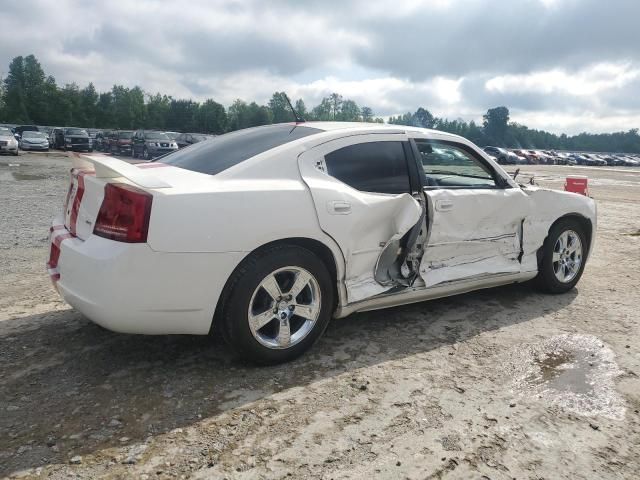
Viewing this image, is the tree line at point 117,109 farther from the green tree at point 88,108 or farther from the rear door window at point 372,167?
the rear door window at point 372,167

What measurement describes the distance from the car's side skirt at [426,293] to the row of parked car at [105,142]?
22.8 metres

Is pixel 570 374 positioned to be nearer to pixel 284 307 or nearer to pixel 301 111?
pixel 284 307

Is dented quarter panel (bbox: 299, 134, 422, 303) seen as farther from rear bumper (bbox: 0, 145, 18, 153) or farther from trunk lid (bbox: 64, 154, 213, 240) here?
rear bumper (bbox: 0, 145, 18, 153)

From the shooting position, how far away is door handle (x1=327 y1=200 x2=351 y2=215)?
324 centimetres

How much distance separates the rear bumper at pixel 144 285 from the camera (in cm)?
269

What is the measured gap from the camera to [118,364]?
10.3 ft

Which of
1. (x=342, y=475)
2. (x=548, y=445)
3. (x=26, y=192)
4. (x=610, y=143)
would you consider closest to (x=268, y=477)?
(x=342, y=475)

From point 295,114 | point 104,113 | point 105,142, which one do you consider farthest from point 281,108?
point 295,114

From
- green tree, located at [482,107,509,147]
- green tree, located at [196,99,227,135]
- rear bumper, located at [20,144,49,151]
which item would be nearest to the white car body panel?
rear bumper, located at [20,144,49,151]

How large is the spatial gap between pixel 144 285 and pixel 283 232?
83 centimetres

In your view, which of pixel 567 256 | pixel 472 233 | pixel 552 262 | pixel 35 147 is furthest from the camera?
pixel 35 147

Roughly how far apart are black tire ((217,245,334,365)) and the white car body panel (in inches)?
2.7

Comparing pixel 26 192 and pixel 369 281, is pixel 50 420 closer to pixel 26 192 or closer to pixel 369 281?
pixel 369 281

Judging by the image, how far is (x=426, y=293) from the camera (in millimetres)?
3830
